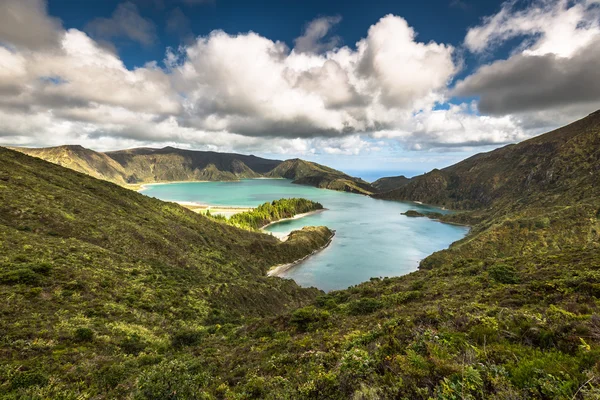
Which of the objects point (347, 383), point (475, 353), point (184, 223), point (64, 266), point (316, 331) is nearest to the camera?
point (475, 353)

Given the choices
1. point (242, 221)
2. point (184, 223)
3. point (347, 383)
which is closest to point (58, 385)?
point (347, 383)

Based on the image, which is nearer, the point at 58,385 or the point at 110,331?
the point at 58,385

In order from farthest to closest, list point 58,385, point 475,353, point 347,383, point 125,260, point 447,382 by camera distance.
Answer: point 125,260 → point 58,385 → point 347,383 → point 475,353 → point 447,382

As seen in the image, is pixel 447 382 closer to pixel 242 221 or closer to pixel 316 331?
pixel 316 331

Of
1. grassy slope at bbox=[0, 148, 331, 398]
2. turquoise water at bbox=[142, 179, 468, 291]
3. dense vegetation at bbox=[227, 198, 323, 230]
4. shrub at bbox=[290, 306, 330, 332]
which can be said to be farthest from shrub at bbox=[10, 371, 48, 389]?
dense vegetation at bbox=[227, 198, 323, 230]

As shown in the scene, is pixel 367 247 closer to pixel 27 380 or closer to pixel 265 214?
pixel 265 214

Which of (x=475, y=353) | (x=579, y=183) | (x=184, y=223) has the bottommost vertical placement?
(x=184, y=223)

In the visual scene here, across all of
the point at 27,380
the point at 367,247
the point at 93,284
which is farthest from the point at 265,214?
the point at 27,380

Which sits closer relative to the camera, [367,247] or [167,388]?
[167,388]
